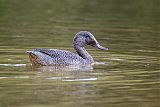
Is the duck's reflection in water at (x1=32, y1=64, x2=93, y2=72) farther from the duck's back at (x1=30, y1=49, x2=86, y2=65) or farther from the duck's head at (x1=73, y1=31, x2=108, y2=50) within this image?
the duck's head at (x1=73, y1=31, x2=108, y2=50)

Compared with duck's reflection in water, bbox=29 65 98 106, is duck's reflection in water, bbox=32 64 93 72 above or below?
above

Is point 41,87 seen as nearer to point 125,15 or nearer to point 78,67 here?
point 78,67

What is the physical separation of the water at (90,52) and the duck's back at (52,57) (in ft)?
1.10

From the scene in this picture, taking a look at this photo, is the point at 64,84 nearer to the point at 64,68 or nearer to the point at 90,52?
the point at 64,68

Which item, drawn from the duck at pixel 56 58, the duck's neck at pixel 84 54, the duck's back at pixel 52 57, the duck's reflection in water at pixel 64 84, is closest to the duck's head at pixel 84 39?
the duck's neck at pixel 84 54

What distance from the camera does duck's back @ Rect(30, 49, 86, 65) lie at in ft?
53.0

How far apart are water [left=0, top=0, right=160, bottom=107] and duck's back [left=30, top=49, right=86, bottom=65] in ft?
1.10

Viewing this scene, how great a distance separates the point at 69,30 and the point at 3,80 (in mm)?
9864

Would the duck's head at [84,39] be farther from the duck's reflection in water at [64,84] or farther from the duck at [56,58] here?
the duck's reflection in water at [64,84]

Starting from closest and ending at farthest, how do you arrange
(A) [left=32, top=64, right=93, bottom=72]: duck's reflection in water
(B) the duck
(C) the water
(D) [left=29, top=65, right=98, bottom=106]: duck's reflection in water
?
(D) [left=29, top=65, right=98, bottom=106]: duck's reflection in water
(C) the water
(A) [left=32, top=64, right=93, bottom=72]: duck's reflection in water
(B) the duck

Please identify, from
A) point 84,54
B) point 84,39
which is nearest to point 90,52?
point 84,39

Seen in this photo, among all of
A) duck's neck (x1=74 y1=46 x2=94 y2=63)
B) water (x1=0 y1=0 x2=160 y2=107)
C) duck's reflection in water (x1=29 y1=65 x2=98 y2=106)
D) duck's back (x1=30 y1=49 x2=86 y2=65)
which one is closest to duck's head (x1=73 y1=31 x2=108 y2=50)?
duck's neck (x1=74 y1=46 x2=94 y2=63)

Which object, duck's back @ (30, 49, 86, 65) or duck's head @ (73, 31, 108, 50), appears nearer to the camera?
duck's back @ (30, 49, 86, 65)

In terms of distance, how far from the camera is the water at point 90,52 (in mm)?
12555
